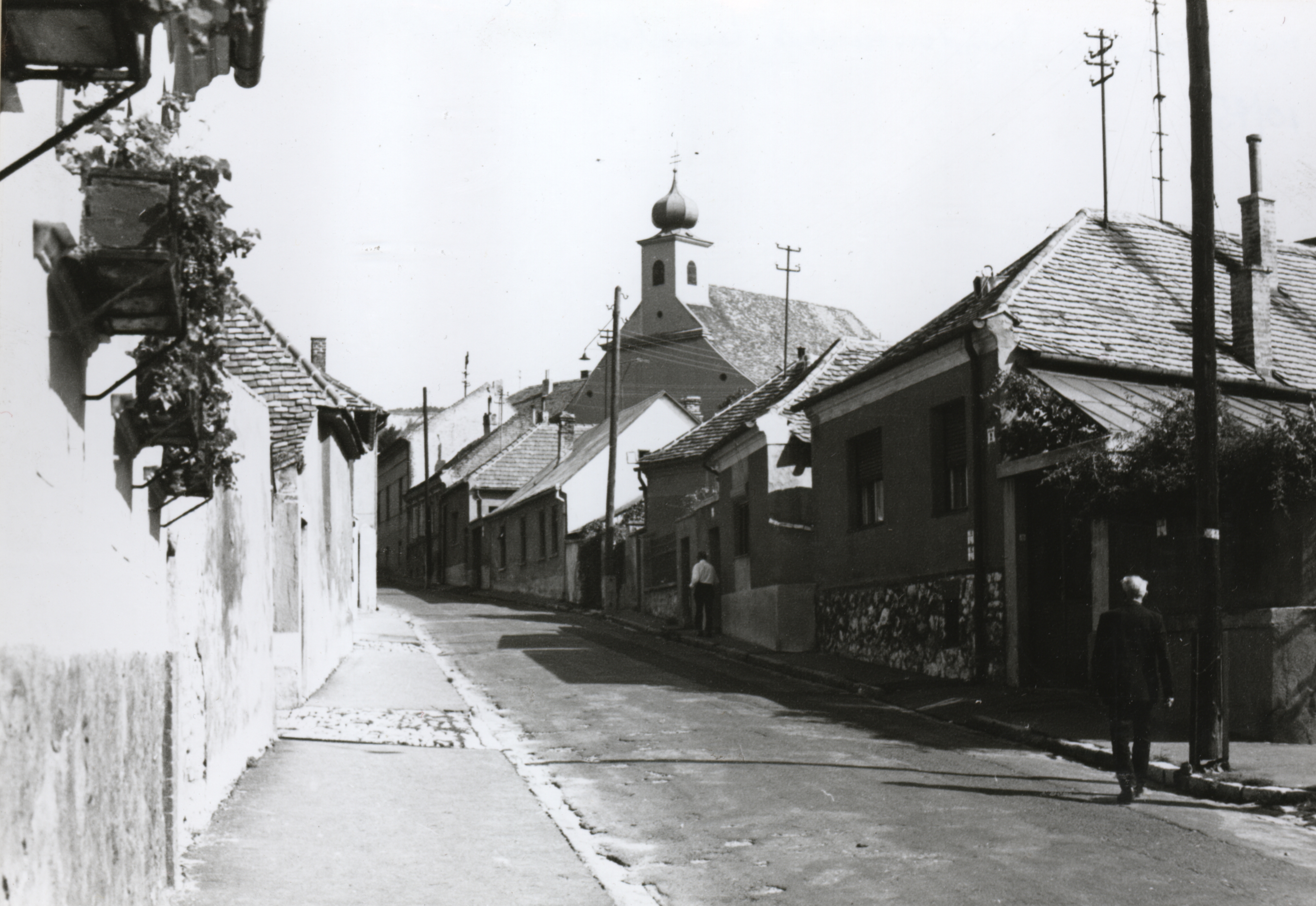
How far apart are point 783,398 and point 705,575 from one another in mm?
3850

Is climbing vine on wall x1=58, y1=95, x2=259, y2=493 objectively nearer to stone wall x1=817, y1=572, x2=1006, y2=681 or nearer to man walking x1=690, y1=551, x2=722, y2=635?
stone wall x1=817, y1=572, x2=1006, y2=681

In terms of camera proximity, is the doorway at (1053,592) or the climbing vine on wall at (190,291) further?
the doorway at (1053,592)

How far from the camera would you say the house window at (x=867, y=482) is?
854 inches

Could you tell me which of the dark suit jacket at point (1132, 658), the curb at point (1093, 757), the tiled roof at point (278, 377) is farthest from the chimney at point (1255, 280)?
the tiled roof at point (278, 377)

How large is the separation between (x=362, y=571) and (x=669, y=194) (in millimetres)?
44617

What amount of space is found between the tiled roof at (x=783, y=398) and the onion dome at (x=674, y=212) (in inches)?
1666

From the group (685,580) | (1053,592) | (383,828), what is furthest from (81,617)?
(685,580)

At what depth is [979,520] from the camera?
1808 cm

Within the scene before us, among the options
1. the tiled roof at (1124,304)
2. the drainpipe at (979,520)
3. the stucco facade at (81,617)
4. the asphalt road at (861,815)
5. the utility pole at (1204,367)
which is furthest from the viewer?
the tiled roof at (1124,304)

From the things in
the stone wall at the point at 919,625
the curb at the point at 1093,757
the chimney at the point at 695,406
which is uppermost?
the chimney at the point at 695,406

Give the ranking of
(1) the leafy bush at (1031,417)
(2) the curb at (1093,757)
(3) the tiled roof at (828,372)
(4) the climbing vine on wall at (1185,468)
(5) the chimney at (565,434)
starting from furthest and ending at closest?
(5) the chimney at (565,434) → (3) the tiled roof at (828,372) → (1) the leafy bush at (1031,417) → (4) the climbing vine on wall at (1185,468) → (2) the curb at (1093,757)

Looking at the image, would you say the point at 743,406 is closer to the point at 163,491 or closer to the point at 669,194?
the point at 163,491

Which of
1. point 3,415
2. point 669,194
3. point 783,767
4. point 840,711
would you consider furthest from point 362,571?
point 669,194

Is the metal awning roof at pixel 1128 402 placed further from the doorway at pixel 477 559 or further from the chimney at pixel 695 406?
the doorway at pixel 477 559
